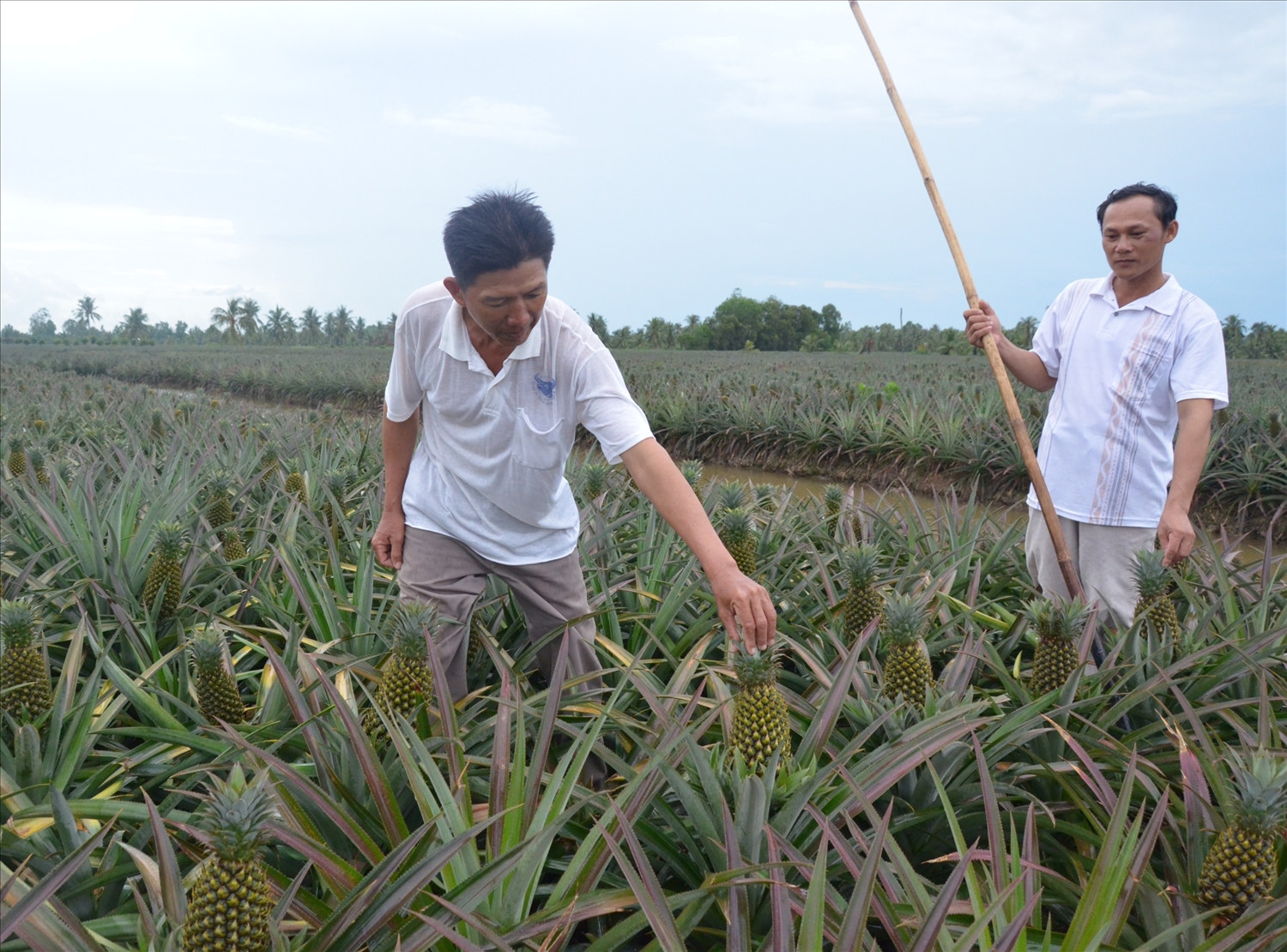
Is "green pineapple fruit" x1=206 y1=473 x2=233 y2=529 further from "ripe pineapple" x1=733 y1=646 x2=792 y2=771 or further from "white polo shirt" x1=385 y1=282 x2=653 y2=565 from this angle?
"ripe pineapple" x1=733 y1=646 x2=792 y2=771

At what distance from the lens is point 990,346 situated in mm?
2941

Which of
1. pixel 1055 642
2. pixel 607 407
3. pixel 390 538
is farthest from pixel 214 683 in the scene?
pixel 1055 642

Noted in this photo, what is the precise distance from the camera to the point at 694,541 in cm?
189

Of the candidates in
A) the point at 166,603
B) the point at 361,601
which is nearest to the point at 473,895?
the point at 361,601

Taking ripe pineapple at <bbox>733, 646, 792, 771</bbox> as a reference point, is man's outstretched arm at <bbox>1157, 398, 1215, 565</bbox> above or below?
above

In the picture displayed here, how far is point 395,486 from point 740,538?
3.80 ft

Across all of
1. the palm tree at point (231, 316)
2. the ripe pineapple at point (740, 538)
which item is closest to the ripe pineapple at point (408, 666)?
the ripe pineapple at point (740, 538)

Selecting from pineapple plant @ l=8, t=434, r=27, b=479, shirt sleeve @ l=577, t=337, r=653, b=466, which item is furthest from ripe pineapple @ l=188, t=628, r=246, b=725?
pineapple plant @ l=8, t=434, r=27, b=479

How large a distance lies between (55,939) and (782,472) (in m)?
9.70

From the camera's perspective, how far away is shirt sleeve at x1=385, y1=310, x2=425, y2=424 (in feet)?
7.84

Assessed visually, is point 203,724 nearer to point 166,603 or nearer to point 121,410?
point 166,603

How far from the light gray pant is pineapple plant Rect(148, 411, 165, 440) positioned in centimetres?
560

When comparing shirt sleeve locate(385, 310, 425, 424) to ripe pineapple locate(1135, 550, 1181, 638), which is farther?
ripe pineapple locate(1135, 550, 1181, 638)

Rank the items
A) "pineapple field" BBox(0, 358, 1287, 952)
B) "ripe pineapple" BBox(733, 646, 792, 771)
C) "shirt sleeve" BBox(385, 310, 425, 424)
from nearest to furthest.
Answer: "pineapple field" BBox(0, 358, 1287, 952)
"ripe pineapple" BBox(733, 646, 792, 771)
"shirt sleeve" BBox(385, 310, 425, 424)
